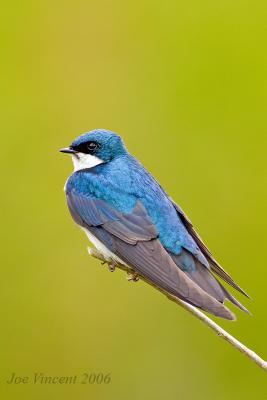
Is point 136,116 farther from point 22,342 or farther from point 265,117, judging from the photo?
point 22,342

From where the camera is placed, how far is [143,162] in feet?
11.7

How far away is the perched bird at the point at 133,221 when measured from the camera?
8.14 ft

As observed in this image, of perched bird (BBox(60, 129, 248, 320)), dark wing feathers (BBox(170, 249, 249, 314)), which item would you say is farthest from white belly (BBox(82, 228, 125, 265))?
dark wing feathers (BBox(170, 249, 249, 314))

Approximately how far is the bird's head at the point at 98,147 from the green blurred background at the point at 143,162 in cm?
74

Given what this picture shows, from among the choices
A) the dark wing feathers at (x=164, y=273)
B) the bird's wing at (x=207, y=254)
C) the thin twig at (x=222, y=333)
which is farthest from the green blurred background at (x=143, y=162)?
the thin twig at (x=222, y=333)

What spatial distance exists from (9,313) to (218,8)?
149cm

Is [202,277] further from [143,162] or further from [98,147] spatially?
[143,162]

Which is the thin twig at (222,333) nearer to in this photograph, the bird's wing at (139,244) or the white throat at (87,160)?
the bird's wing at (139,244)

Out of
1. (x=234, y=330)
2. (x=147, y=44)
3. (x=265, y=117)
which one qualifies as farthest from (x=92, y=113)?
(x=234, y=330)

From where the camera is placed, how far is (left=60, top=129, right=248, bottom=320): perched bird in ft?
8.14

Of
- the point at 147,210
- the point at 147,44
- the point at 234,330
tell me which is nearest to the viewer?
the point at 147,210

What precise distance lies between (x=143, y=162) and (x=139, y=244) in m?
1.02

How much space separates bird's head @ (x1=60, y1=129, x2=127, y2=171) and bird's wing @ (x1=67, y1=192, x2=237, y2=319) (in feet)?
0.37

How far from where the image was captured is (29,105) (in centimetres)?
377
